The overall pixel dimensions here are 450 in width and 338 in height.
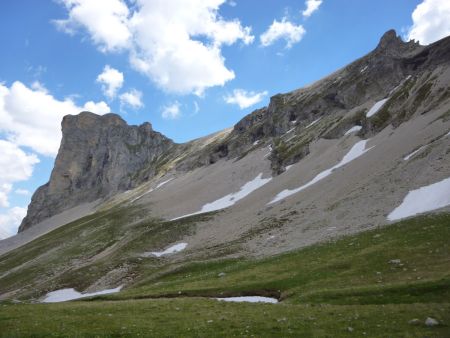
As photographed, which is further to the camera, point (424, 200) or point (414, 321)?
point (424, 200)

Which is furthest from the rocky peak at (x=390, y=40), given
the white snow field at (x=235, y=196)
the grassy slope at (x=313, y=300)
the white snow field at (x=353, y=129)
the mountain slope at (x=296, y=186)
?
the grassy slope at (x=313, y=300)

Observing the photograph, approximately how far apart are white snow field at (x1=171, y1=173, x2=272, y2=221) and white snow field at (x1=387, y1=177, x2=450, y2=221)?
4963 cm

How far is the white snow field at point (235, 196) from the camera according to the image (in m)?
98.3

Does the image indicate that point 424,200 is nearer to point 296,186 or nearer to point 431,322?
point 431,322

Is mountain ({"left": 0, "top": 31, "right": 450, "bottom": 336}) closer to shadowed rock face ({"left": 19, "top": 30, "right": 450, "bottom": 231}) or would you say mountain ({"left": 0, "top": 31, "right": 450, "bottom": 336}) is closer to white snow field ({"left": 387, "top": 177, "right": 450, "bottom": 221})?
white snow field ({"left": 387, "top": 177, "right": 450, "bottom": 221})

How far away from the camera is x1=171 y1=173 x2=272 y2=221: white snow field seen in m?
98.3

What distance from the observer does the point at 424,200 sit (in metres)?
48.7

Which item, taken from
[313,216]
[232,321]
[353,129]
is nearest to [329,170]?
[353,129]

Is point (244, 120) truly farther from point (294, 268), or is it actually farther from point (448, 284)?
point (448, 284)

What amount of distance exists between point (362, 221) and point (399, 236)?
39.1ft

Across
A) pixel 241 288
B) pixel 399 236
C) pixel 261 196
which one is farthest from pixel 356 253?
pixel 261 196

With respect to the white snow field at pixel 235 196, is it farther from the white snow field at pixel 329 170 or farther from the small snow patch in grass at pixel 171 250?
the small snow patch in grass at pixel 171 250

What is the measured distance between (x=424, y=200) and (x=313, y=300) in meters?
27.7

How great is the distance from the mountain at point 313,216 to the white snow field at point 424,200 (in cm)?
20
